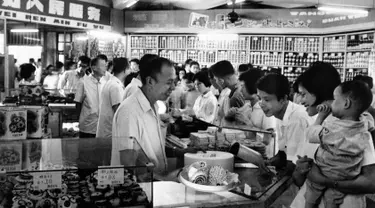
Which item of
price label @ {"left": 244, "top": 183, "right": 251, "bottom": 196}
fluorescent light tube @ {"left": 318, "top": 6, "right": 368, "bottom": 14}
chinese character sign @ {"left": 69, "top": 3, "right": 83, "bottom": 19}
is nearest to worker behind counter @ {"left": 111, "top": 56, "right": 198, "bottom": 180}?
price label @ {"left": 244, "top": 183, "right": 251, "bottom": 196}

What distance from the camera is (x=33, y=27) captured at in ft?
38.3

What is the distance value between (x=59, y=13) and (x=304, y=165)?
8.00 metres

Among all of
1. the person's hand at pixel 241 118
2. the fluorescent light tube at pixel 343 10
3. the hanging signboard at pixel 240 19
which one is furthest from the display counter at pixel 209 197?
the hanging signboard at pixel 240 19

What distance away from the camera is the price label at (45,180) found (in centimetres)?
171

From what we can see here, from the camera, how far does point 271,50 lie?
34.9 feet

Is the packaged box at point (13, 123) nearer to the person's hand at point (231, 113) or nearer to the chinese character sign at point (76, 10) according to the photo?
the person's hand at point (231, 113)

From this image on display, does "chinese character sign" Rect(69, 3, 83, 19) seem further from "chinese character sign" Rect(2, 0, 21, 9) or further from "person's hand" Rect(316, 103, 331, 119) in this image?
"person's hand" Rect(316, 103, 331, 119)

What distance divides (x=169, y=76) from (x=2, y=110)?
3.75ft

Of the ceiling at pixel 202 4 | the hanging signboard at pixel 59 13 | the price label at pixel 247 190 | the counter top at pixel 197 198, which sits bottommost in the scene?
the counter top at pixel 197 198

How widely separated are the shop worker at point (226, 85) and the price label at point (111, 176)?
2890mm

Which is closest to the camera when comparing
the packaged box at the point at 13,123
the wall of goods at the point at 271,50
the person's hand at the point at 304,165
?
the person's hand at the point at 304,165

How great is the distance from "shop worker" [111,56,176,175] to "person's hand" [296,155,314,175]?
836mm

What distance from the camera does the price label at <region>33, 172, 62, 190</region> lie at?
5.63 feet

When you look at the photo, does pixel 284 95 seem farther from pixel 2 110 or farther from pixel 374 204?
pixel 2 110
